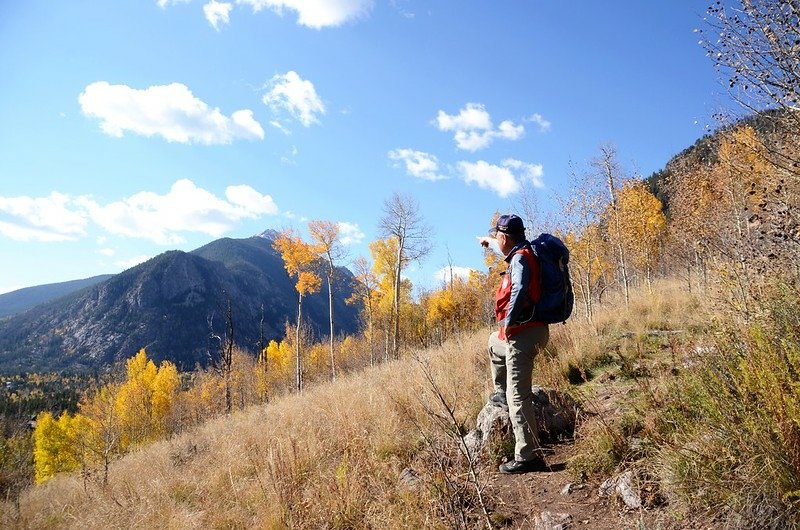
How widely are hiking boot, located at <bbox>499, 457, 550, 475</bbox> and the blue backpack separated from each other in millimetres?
1261

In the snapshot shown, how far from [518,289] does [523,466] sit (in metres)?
1.58

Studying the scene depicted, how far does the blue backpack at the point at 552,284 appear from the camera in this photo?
11.8 feet

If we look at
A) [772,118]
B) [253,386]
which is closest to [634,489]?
[772,118]

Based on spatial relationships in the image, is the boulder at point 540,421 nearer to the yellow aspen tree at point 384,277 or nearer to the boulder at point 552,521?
the boulder at point 552,521

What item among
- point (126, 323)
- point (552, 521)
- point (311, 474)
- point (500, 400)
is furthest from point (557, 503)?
point (126, 323)

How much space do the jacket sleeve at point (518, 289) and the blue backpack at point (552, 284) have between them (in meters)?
0.15

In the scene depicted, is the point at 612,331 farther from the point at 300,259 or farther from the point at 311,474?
the point at 300,259

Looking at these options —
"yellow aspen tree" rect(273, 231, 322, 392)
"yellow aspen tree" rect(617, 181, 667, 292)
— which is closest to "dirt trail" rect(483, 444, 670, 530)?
"yellow aspen tree" rect(617, 181, 667, 292)

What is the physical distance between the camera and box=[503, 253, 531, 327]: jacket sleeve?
3.52m

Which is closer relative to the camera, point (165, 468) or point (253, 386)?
point (165, 468)

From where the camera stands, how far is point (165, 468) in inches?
269

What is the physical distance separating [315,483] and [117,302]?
18965 cm

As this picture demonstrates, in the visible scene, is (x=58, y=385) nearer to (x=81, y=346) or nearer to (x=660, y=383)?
(x=81, y=346)

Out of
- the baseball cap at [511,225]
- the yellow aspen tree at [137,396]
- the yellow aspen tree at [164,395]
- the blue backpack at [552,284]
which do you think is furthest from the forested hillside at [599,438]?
the yellow aspen tree at [164,395]
